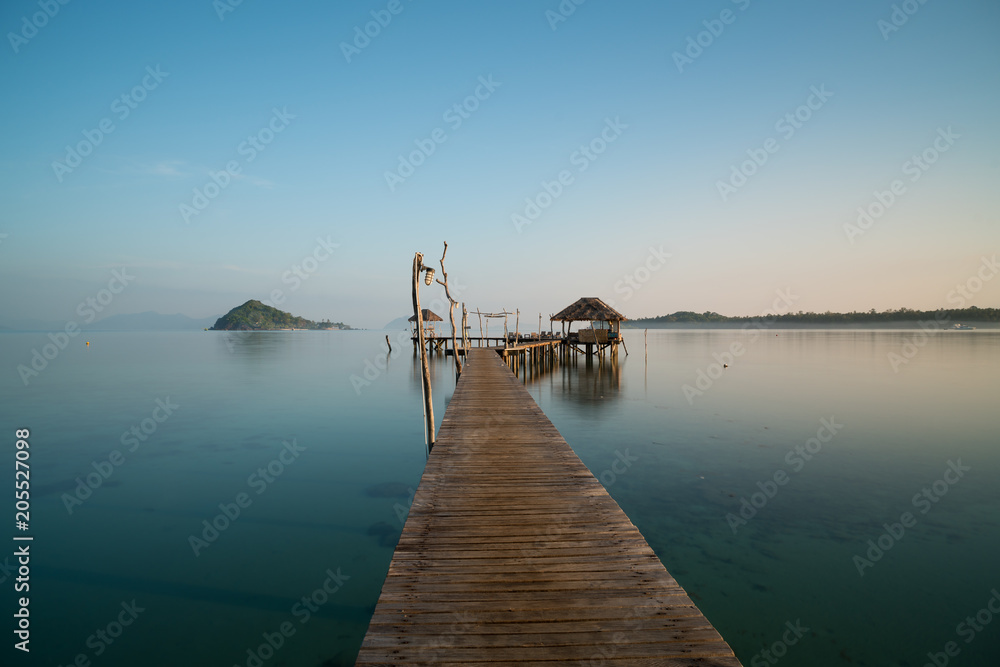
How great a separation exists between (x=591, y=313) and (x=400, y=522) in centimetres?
2940

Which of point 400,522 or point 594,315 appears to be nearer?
point 400,522

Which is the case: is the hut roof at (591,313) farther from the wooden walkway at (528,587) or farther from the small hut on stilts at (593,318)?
the wooden walkway at (528,587)

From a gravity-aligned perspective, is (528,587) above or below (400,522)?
above

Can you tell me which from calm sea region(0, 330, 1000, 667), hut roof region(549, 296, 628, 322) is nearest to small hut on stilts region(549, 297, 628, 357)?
hut roof region(549, 296, 628, 322)

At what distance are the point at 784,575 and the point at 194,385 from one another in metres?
27.9

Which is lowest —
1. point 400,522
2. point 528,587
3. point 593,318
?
point 400,522

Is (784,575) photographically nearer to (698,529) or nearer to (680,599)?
(698,529)

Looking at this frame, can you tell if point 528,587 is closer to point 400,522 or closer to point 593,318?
point 400,522

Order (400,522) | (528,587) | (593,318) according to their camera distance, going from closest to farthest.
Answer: (528,587)
(400,522)
(593,318)

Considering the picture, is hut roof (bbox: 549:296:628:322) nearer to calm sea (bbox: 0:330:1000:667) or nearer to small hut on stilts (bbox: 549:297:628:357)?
small hut on stilts (bbox: 549:297:628:357)

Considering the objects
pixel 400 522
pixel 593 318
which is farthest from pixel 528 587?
pixel 593 318

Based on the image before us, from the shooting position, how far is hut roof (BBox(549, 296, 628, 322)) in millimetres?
Answer: 35344

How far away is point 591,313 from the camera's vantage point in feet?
116

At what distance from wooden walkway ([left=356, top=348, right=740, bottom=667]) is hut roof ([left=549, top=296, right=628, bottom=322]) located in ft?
100
